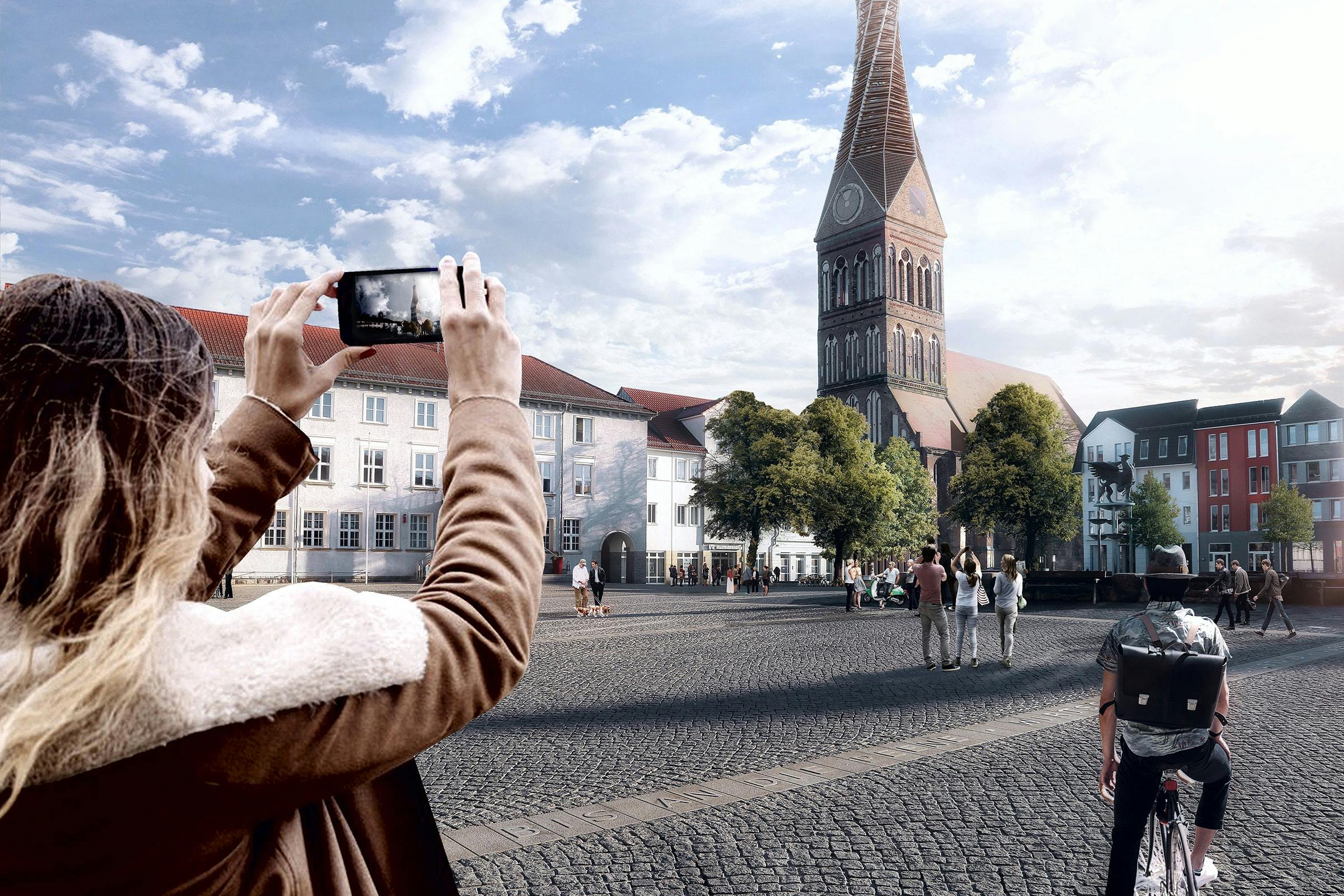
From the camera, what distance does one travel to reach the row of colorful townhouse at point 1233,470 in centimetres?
6247

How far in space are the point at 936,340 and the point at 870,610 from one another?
5484 centimetres

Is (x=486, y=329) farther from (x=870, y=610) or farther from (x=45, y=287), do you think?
(x=870, y=610)

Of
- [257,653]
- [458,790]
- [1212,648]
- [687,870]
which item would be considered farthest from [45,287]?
[458,790]

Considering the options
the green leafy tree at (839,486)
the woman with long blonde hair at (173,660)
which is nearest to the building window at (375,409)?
the green leafy tree at (839,486)

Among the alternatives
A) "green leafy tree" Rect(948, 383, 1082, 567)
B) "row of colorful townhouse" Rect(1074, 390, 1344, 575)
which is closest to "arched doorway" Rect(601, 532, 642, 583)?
"green leafy tree" Rect(948, 383, 1082, 567)

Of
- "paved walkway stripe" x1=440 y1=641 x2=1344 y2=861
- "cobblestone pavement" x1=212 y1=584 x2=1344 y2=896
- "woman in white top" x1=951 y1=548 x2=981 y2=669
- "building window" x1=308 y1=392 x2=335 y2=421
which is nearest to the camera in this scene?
"cobblestone pavement" x1=212 y1=584 x2=1344 y2=896

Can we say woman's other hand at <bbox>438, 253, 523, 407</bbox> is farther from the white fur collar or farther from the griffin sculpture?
the griffin sculpture

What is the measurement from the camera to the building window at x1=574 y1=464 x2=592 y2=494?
175 ft

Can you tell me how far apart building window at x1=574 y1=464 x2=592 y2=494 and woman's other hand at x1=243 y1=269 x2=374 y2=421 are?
51590 mm

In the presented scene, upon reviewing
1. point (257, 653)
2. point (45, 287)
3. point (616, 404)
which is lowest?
point (257, 653)

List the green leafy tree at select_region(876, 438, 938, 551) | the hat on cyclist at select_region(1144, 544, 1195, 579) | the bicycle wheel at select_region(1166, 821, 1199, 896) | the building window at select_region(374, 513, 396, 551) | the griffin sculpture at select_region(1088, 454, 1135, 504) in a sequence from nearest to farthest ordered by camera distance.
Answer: the bicycle wheel at select_region(1166, 821, 1199, 896) < the hat on cyclist at select_region(1144, 544, 1195, 579) < the building window at select_region(374, 513, 396, 551) < the griffin sculpture at select_region(1088, 454, 1135, 504) < the green leafy tree at select_region(876, 438, 938, 551)

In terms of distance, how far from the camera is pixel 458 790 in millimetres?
6969

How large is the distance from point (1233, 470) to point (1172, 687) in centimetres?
7259

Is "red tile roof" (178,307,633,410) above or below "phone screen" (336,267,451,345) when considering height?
above
